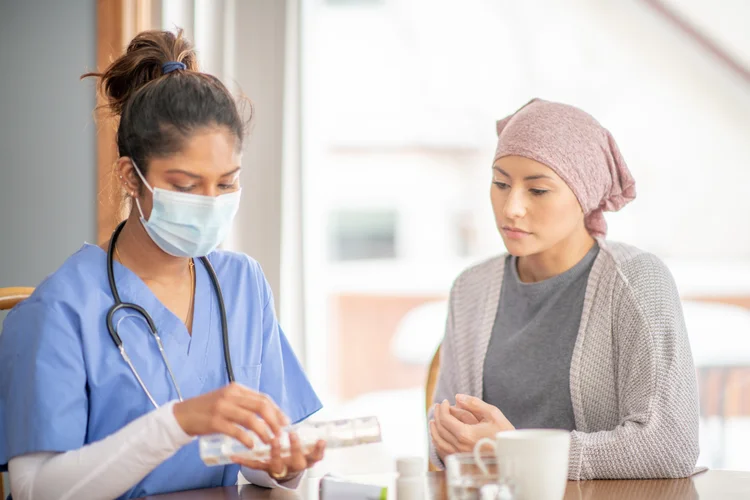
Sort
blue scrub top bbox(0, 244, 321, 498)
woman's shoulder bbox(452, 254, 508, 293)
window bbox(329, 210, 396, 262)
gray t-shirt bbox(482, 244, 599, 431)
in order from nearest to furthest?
blue scrub top bbox(0, 244, 321, 498)
gray t-shirt bbox(482, 244, 599, 431)
woman's shoulder bbox(452, 254, 508, 293)
window bbox(329, 210, 396, 262)

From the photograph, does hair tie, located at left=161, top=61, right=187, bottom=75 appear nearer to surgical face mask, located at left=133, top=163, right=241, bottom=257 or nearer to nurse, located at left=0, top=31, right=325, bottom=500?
nurse, located at left=0, top=31, right=325, bottom=500

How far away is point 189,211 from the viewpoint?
1.33 meters

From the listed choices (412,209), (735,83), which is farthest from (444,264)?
(735,83)

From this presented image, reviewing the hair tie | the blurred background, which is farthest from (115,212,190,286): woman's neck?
the blurred background

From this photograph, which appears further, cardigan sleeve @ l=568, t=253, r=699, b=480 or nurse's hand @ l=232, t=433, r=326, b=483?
cardigan sleeve @ l=568, t=253, r=699, b=480

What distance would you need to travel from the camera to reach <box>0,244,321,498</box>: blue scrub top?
1192mm

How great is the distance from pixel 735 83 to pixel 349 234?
3437 millimetres

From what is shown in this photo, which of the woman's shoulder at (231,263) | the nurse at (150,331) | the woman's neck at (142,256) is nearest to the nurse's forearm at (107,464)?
the nurse at (150,331)

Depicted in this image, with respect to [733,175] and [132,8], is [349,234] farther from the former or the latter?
[132,8]

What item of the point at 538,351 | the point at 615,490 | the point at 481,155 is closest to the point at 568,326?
the point at 538,351

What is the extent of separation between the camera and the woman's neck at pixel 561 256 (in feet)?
5.28

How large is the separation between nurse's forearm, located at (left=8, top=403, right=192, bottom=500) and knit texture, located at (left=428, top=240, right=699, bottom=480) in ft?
1.91

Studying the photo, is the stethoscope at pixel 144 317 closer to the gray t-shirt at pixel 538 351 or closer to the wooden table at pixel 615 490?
the wooden table at pixel 615 490

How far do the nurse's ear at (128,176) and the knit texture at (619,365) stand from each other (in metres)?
0.67
